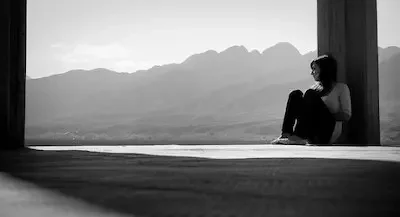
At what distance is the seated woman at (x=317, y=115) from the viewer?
2.82 m

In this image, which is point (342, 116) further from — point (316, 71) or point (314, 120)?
point (316, 71)

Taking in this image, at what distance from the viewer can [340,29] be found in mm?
3289

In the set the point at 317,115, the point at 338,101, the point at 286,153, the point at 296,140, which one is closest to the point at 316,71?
the point at 338,101

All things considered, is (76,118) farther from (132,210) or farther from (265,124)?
(132,210)

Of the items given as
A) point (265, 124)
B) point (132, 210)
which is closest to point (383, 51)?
point (132, 210)

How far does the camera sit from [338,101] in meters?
2.91

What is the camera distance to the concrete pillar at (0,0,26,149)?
1.98m

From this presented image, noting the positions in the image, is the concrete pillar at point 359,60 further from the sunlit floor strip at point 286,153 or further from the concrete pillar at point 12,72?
the concrete pillar at point 12,72

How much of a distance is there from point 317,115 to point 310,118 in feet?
0.17

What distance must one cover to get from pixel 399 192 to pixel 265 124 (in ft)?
103

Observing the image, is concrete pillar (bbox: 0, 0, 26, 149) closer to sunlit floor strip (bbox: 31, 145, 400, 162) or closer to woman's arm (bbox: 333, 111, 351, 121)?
sunlit floor strip (bbox: 31, 145, 400, 162)

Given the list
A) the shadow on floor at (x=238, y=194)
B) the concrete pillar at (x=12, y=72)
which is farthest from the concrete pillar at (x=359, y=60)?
the shadow on floor at (x=238, y=194)

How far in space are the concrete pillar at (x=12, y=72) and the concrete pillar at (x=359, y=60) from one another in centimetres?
227

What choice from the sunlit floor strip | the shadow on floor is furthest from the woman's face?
the shadow on floor
